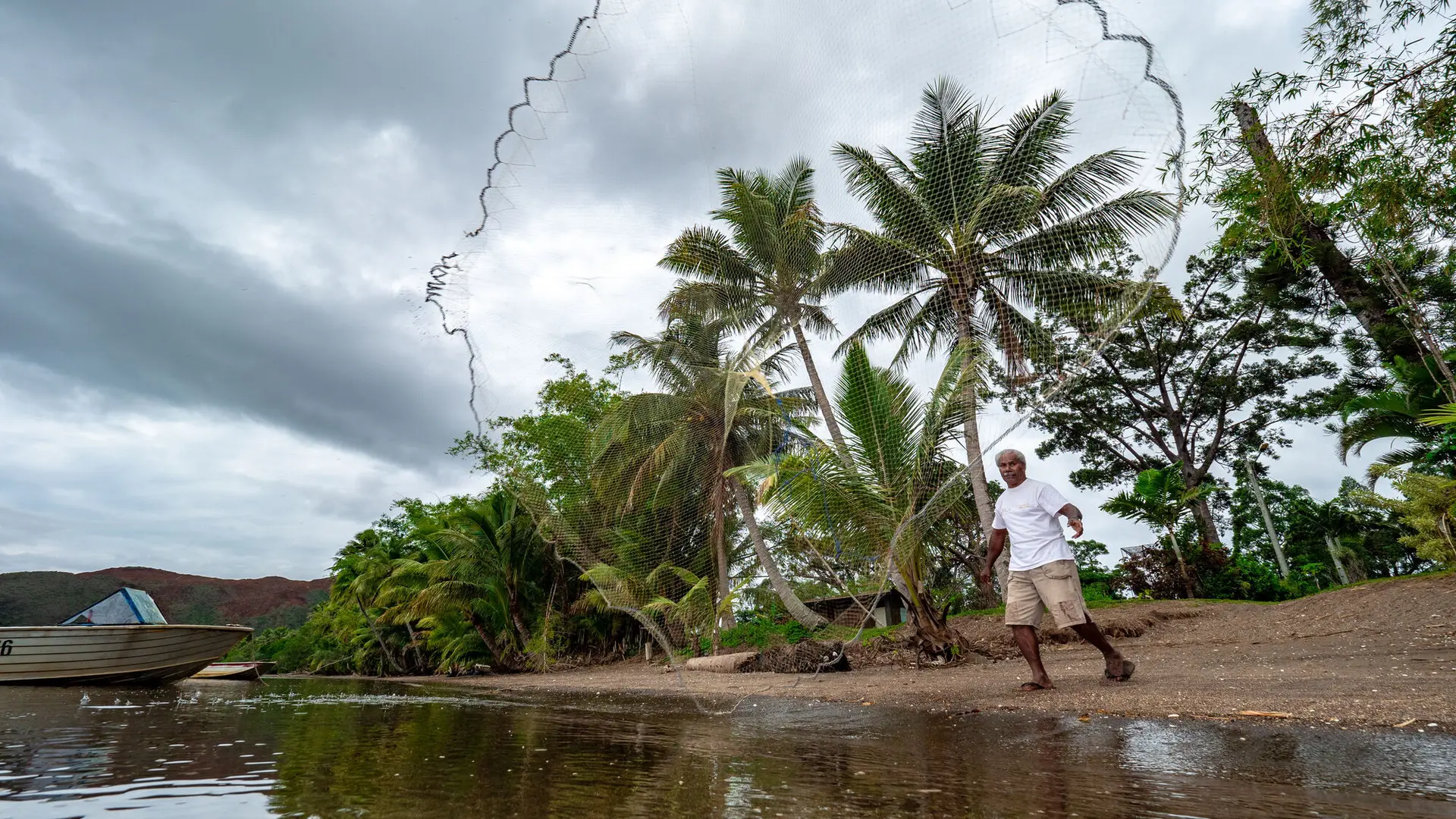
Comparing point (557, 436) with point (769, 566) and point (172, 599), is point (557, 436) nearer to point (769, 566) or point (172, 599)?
point (769, 566)

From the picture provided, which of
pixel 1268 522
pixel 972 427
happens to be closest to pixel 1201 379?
pixel 1268 522

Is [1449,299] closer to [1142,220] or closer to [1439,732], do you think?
[1142,220]

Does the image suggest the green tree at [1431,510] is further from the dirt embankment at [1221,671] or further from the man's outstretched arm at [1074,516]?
the man's outstretched arm at [1074,516]

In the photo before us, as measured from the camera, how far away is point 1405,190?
5527mm

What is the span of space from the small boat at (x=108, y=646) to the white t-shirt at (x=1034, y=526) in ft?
38.1

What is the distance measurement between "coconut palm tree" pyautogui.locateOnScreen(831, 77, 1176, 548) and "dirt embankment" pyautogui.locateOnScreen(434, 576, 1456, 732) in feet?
9.66

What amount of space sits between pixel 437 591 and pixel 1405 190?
836 inches

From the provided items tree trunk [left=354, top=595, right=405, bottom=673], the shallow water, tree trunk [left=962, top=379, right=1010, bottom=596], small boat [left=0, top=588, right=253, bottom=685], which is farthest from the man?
tree trunk [left=354, top=595, right=405, bottom=673]

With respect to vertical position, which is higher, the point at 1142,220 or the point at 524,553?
the point at 1142,220

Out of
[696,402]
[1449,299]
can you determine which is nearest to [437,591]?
[696,402]

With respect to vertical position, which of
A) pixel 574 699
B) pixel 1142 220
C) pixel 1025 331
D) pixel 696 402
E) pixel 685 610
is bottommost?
pixel 574 699

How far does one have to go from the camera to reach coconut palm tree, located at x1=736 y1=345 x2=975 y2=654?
7852 mm

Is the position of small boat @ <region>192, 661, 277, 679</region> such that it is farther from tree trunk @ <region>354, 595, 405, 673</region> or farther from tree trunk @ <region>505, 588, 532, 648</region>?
tree trunk @ <region>505, 588, 532, 648</region>

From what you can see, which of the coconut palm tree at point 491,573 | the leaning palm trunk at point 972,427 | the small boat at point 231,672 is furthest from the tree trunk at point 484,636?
the leaning palm trunk at point 972,427
